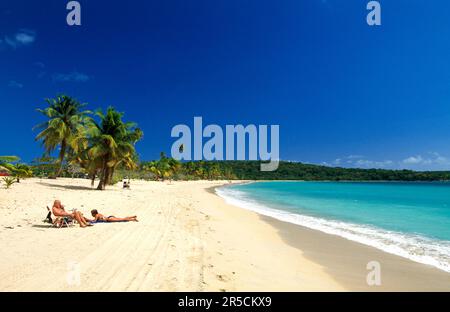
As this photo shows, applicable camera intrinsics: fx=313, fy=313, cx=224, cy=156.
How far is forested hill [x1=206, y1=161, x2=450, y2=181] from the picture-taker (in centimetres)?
16388

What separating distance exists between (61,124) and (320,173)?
544 ft

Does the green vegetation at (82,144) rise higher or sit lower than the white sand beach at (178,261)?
higher

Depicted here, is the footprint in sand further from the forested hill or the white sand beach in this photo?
the forested hill

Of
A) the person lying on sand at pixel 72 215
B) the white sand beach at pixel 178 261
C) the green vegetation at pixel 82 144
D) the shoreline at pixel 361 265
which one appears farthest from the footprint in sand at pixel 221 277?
the green vegetation at pixel 82 144

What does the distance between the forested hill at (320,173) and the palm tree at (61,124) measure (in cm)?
12311

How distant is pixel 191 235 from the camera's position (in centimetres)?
880

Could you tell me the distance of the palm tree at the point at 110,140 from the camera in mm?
24438

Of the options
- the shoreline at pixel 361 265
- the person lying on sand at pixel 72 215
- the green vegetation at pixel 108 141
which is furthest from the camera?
the green vegetation at pixel 108 141

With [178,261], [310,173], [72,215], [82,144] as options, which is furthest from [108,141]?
[310,173]

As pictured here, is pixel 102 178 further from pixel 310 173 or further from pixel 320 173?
pixel 320 173

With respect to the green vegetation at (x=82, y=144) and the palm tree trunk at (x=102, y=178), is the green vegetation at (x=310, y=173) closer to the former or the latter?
the green vegetation at (x=82, y=144)
